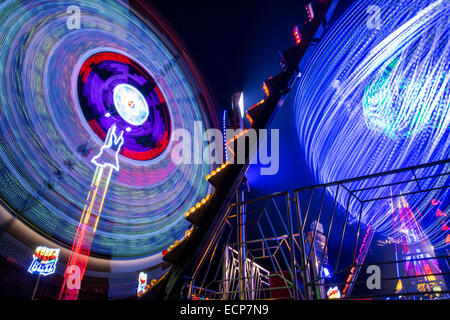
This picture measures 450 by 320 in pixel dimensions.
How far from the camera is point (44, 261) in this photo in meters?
10.1

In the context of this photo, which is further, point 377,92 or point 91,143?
point 377,92

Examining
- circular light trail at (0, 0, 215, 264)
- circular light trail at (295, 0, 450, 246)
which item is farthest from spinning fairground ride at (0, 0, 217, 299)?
circular light trail at (295, 0, 450, 246)

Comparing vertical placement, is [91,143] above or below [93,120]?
below

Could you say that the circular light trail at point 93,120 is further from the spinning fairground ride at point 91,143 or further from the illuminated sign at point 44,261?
the illuminated sign at point 44,261

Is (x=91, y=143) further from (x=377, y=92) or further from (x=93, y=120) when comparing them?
(x=377, y=92)

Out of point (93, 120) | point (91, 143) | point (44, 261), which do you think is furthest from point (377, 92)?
point (44, 261)

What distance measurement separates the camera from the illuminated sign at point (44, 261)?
9.69 m

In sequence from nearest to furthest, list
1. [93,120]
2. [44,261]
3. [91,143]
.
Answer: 1. [44,261]
2. [91,143]
3. [93,120]

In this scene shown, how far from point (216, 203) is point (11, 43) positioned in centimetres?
1060

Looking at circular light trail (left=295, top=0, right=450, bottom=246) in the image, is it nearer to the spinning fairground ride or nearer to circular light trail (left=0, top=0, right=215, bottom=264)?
the spinning fairground ride

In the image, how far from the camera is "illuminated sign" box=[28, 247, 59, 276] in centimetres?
969

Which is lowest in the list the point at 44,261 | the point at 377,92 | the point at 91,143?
the point at 44,261

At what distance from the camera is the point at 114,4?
12.5 meters
